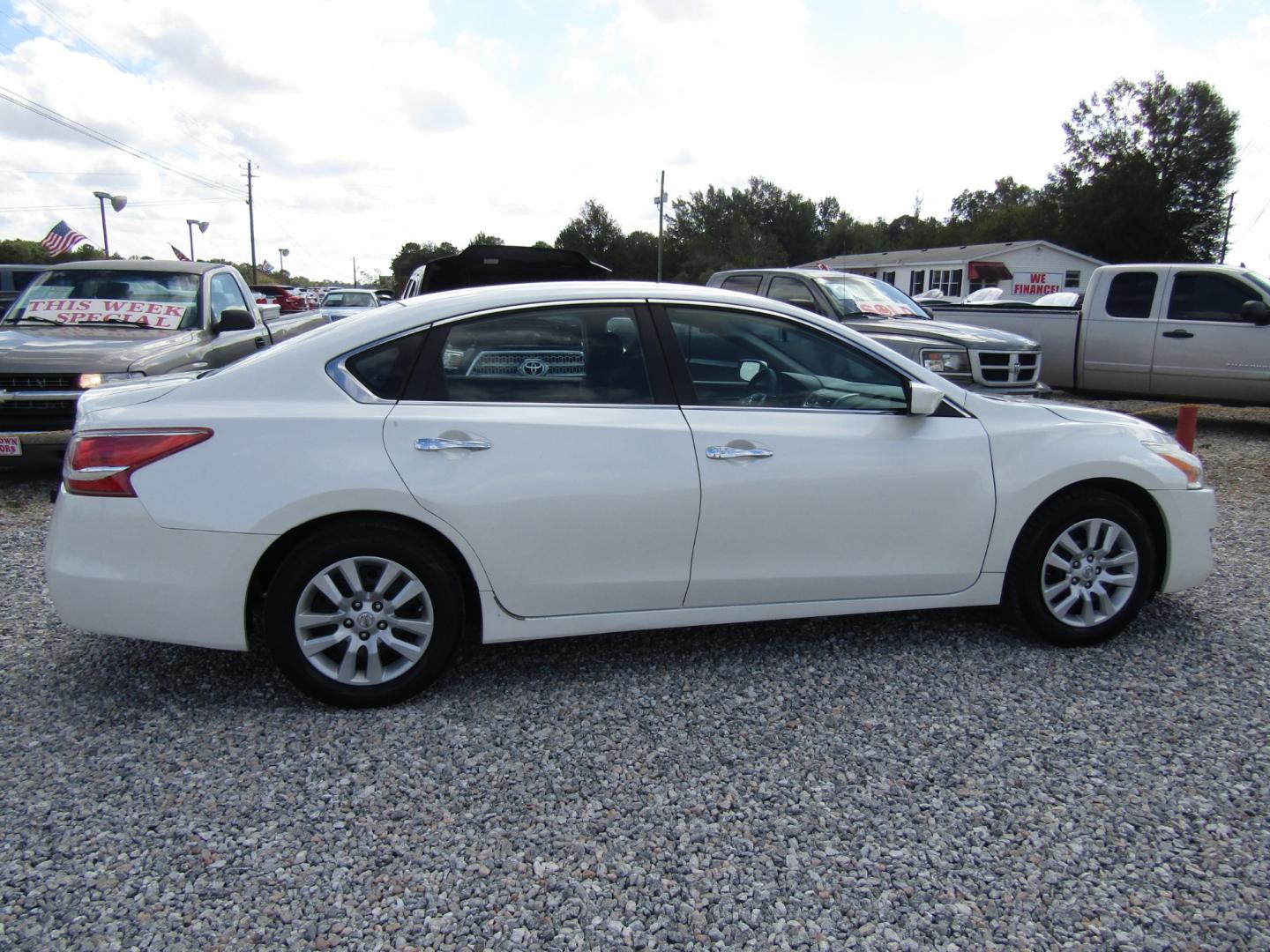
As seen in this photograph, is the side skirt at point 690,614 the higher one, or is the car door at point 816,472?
the car door at point 816,472

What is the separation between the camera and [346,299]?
98.3ft

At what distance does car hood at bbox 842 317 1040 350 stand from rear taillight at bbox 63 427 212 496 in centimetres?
694

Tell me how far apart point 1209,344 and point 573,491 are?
32.7ft

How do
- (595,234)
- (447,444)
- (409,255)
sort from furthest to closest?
(409,255) < (595,234) < (447,444)

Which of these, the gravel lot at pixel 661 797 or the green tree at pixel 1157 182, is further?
the green tree at pixel 1157 182

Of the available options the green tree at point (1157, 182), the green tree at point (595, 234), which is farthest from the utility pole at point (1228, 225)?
the green tree at point (595, 234)

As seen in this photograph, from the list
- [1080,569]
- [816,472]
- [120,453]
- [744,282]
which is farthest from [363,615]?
[744,282]

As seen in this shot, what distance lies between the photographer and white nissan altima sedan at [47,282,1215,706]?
318 centimetres

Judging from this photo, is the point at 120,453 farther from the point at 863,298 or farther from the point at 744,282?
the point at 744,282

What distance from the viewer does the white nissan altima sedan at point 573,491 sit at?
10.4 ft

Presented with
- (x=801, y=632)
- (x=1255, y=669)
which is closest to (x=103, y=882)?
(x=801, y=632)

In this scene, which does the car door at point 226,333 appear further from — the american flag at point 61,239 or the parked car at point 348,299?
the american flag at point 61,239

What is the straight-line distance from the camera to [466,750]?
3137mm

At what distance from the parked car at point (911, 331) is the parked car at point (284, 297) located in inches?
1144
